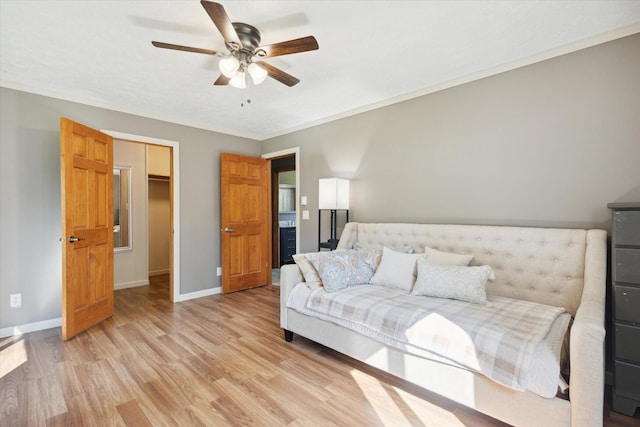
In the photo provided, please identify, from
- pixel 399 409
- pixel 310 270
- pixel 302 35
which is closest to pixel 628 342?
pixel 399 409

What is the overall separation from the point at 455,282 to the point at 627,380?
38.3 inches

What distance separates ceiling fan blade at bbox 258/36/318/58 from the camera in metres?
1.77

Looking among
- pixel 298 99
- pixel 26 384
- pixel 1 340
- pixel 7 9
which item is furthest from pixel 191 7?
pixel 1 340

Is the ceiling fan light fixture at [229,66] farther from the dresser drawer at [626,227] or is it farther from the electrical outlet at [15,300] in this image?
the electrical outlet at [15,300]

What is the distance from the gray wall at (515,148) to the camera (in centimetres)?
205

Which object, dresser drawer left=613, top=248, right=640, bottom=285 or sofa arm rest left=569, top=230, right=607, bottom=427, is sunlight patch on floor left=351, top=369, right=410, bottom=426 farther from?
dresser drawer left=613, top=248, right=640, bottom=285

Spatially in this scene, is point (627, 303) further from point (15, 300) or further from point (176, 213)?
point (15, 300)

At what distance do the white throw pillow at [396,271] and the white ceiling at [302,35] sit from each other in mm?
1635

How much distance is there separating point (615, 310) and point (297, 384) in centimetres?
196

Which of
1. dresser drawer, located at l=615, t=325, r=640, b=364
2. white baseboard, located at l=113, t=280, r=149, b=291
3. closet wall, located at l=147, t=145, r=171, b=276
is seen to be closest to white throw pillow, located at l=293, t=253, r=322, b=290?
dresser drawer, located at l=615, t=325, r=640, b=364

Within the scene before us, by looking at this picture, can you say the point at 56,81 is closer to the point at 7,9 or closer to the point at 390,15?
the point at 7,9

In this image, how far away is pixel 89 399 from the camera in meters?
1.87

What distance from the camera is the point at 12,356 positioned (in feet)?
8.00

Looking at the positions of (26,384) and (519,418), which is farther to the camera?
(26,384)
